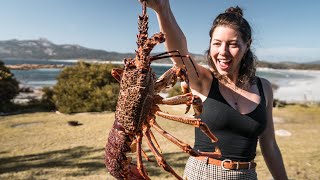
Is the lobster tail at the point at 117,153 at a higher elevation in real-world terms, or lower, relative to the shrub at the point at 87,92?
higher

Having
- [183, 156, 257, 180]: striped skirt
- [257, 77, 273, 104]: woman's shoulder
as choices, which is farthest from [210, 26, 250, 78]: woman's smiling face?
[183, 156, 257, 180]: striped skirt

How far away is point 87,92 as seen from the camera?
23.3 metres

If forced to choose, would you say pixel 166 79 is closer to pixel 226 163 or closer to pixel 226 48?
pixel 226 48

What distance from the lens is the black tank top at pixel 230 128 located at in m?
3.00

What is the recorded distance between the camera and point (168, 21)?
2.66 metres

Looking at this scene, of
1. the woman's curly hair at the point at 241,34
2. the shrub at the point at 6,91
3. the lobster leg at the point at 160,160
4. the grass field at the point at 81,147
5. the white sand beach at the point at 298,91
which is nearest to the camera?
the lobster leg at the point at 160,160

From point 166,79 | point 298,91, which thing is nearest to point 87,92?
point 166,79

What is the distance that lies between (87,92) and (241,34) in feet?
69.0

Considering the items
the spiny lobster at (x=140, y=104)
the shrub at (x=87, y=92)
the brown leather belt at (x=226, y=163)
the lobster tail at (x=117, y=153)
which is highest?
the spiny lobster at (x=140, y=104)

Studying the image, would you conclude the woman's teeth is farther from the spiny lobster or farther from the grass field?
the grass field

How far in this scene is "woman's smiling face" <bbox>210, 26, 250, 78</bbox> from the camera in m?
2.99

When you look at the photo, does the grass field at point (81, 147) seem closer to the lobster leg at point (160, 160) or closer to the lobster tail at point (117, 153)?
the lobster tail at point (117, 153)

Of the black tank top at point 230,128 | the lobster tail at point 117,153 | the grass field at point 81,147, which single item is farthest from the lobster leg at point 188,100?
the grass field at point 81,147

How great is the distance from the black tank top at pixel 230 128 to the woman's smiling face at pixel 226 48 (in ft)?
1.00
